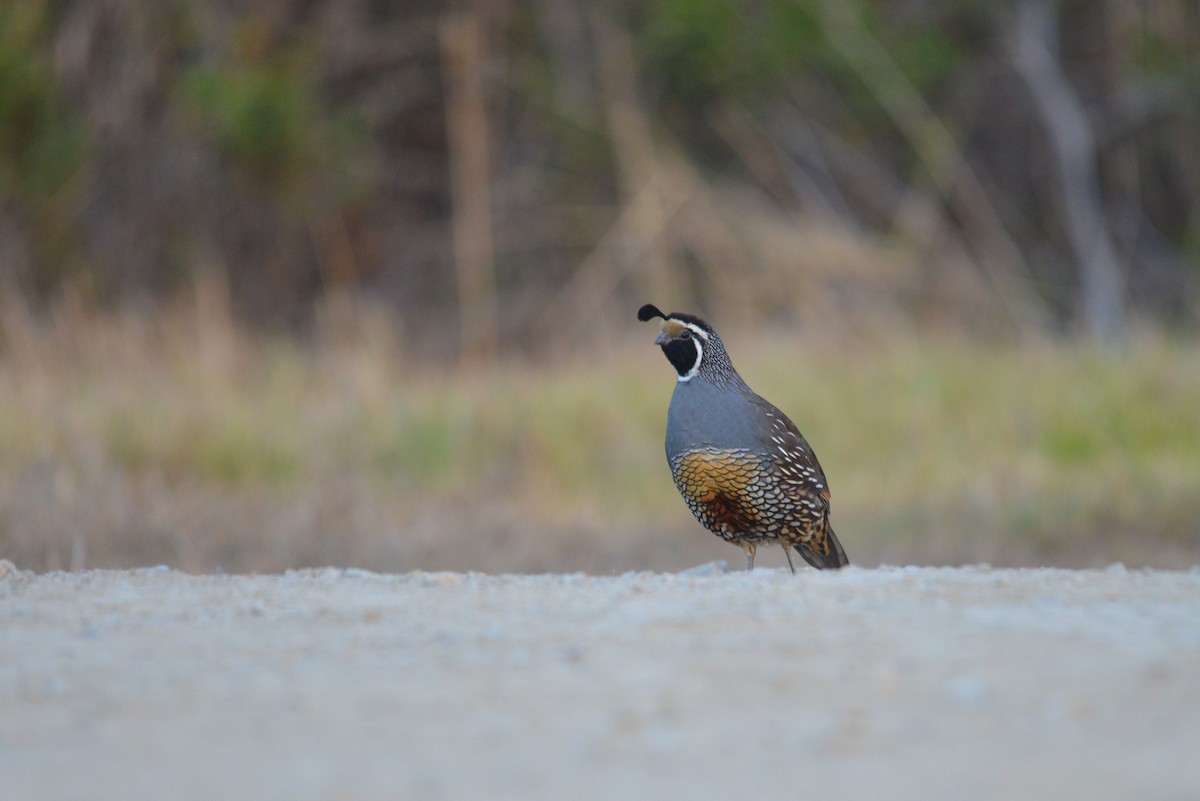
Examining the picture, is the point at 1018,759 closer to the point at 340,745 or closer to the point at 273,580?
the point at 340,745

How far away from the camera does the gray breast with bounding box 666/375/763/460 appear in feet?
16.0

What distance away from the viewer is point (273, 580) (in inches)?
181

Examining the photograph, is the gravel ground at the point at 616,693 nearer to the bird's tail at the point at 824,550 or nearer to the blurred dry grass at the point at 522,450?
the bird's tail at the point at 824,550

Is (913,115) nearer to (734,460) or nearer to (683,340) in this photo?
(683,340)

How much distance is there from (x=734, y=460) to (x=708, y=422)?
15 cm

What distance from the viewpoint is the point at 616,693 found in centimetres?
300

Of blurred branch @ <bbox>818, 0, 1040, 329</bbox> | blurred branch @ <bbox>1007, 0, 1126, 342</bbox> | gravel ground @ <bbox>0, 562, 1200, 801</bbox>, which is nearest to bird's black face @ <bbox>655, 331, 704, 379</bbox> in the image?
gravel ground @ <bbox>0, 562, 1200, 801</bbox>

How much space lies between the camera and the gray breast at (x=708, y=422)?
16.0 feet

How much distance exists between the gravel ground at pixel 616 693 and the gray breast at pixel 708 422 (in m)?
0.74

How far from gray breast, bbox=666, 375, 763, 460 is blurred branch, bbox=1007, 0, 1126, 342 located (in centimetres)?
1011

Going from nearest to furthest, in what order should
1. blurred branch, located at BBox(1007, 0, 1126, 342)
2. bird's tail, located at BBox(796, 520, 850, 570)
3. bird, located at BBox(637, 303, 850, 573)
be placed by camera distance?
bird, located at BBox(637, 303, 850, 573), bird's tail, located at BBox(796, 520, 850, 570), blurred branch, located at BBox(1007, 0, 1126, 342)

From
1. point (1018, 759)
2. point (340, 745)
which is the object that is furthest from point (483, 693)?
point (1018, 759)

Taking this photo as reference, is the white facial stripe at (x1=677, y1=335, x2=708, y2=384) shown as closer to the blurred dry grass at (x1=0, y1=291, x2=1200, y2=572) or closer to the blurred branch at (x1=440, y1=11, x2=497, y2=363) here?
the blurred dry grass at (x1=0, y1=291, x2=1200, y2=572)

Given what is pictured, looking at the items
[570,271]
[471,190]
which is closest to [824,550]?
[471,190]
